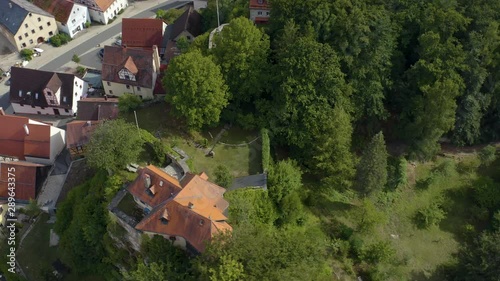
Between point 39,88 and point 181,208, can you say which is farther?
point 39,88

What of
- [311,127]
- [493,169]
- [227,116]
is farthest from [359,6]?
[493,169]

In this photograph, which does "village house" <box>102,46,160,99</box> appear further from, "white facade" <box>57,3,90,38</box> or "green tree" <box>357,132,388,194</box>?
"green tree" <box>357,132,388,194</box>

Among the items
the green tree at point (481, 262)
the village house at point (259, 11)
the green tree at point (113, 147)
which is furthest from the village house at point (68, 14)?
the green tree at point (481, 262)

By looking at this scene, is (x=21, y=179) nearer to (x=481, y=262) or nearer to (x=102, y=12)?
(x=102, y=12)

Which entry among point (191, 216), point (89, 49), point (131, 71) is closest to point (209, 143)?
point (191, 216)

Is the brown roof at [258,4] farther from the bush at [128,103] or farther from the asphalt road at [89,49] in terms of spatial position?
the asphalt road at [89,49]
